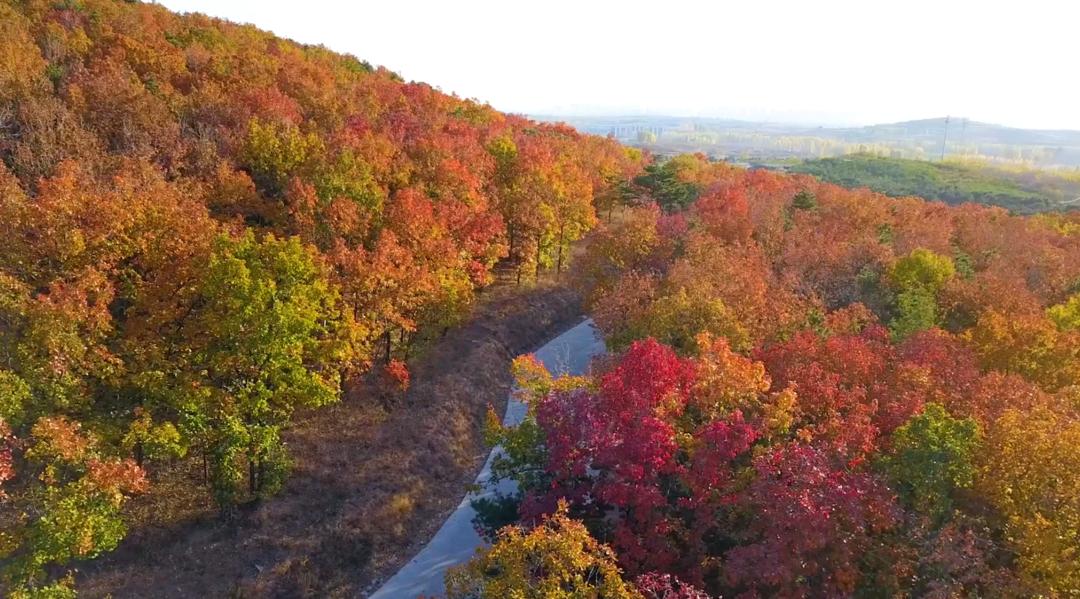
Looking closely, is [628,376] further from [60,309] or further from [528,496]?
[60,309]

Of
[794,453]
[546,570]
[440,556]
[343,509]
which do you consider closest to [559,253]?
[343,509]

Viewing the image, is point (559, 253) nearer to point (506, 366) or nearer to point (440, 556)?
point (506, 366)

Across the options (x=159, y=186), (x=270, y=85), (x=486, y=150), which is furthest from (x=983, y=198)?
(x=159, y=186)

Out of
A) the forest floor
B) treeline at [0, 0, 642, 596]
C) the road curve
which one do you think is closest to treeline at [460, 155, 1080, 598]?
the road curve

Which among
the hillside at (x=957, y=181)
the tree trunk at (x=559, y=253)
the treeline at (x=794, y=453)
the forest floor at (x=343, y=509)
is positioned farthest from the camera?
the hillside at (x=957, y=181)

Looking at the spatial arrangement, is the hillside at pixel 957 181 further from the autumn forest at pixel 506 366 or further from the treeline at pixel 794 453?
the treeline at pixel 794 453

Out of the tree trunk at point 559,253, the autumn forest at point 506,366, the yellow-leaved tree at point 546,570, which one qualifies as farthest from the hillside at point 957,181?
the yellow-leaved tree at point 546,570

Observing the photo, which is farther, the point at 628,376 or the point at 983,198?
the point at 983,198
